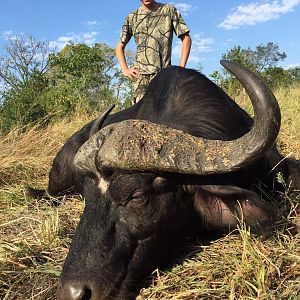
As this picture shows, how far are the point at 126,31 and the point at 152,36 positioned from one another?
1.66 feet

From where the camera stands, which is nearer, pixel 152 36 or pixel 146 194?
pixel 146 194

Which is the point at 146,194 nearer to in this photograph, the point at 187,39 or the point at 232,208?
the point at 232,208

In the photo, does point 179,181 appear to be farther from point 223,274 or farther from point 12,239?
point 12,239

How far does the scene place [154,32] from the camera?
21.9ft

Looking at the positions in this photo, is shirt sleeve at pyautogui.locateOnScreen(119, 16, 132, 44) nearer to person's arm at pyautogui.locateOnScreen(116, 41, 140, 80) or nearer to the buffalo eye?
person's arm at pyautogui.locateOnScreen(116, 41, 140, 80)

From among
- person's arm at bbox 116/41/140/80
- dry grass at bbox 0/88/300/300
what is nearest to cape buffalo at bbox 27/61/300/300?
dry grass at bbox 0/88/300/300

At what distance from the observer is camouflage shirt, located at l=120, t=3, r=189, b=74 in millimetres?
6598

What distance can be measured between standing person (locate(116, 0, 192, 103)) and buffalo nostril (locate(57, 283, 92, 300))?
4765 millimetres

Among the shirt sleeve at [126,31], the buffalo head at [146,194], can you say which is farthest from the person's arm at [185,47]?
the buffalo head at [146,194]

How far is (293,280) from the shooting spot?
2.27 m

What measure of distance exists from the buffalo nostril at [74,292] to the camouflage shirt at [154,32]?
489 cm

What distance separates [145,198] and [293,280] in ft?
3.02

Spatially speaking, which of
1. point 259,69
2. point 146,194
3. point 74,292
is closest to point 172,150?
point 146,194

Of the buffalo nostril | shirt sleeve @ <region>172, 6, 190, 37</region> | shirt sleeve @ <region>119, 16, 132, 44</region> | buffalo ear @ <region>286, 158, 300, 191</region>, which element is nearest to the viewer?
the buffalo nostril
